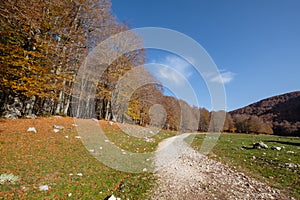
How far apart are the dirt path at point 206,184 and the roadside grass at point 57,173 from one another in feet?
3.09

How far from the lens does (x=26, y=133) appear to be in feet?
38.4

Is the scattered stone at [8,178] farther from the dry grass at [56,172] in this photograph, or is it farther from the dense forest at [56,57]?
the dense forest at [56,57]

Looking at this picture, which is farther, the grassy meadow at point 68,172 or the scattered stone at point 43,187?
the grassy meadow at point 68,172

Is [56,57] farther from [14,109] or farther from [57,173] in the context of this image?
[57,173]

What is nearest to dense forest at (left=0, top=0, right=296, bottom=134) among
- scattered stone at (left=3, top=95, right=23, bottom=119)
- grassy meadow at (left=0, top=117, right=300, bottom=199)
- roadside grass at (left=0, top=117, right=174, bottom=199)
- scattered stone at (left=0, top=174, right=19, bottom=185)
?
scattered stone at (left=3, top=95, right=23, bottom=119)

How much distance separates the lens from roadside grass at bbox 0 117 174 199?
5.97 meters

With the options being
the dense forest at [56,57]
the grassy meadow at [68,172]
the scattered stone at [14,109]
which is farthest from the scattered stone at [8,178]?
the scattered stone at [14,109]

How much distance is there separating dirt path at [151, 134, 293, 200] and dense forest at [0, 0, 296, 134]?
1183 centimetres

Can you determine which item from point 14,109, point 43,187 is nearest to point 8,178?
point 43,187

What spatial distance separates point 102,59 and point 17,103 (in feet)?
36.8

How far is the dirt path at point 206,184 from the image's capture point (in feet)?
22.1

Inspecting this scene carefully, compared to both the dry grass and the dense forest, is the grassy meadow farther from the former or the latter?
the dense forest

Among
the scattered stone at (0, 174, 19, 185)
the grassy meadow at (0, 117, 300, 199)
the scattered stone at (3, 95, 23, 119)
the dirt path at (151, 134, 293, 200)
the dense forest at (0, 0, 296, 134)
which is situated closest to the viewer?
the scattered stone at (0, 174, 19, 185)

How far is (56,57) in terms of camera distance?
1747 cm
